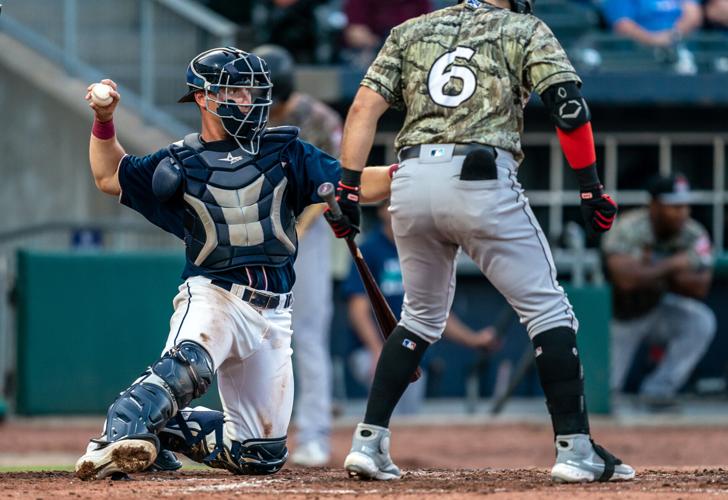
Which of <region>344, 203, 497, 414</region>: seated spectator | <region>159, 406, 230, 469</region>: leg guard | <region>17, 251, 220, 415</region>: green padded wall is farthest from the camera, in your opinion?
<region>17, 251, 220, 415</region>: green padded wall

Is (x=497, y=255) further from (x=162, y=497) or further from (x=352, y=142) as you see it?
(x=162, y=497)

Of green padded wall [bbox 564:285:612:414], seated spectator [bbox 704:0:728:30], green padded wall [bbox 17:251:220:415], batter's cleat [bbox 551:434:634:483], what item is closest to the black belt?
batter's cleat [bbox 551:434:634:483]

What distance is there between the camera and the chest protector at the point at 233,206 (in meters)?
→ 5.63

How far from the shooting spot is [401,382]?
5.38 m

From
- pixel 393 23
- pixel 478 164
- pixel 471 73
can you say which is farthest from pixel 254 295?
pixel 393 23

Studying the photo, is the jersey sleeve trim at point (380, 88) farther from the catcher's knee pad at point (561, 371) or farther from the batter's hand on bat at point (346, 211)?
the catcher's knee pad at point (561, 371)

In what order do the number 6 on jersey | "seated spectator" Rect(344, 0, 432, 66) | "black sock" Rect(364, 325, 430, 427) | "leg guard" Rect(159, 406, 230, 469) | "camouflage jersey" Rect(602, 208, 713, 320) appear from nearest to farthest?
the number 6 on jersey < "black sock" Rect(364, 325, 430, 427) < "leg guard" Rect(159, 406, 230, 469) < "camouflage jersey" Rect(602, 208, 713, 320) < "seated spectator" Rect(344, 0, 432, 66)

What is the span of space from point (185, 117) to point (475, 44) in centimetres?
689

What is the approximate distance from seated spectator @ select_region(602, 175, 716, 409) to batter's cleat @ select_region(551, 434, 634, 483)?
6240 millimetres

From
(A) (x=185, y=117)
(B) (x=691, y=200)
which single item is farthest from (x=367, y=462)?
(B) (x=691, y=200)

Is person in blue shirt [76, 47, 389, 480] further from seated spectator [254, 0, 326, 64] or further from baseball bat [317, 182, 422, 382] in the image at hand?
seated spectator [254, 0, 326, 64]

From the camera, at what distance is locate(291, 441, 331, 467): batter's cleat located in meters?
7.97

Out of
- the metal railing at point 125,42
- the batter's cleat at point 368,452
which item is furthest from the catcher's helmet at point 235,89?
the metal railing at point 125,42

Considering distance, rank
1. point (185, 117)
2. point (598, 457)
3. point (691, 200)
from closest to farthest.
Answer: point (598, 457), point (185, 117), point (691, 200)
